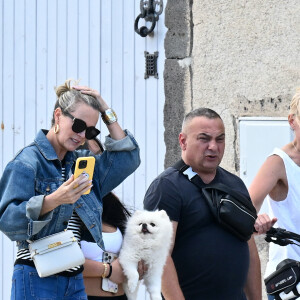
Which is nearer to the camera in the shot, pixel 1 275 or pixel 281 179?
pixel 281 179

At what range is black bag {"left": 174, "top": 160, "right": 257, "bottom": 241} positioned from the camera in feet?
13.9

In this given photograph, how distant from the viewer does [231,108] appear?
625 centimetres

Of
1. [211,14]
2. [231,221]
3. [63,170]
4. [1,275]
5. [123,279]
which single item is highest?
[211,14]

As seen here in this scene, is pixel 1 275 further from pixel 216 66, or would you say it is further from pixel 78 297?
pixel 78 297

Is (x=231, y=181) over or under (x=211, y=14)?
under

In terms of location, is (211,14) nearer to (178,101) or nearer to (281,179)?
(178,101)

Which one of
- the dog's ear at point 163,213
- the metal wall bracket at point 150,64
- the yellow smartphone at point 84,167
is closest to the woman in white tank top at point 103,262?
the dog's ear at point 163,213

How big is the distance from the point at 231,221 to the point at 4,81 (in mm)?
3130

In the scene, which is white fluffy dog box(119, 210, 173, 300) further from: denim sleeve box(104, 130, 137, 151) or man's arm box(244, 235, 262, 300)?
man's arm box(244, 235, 262, 300)

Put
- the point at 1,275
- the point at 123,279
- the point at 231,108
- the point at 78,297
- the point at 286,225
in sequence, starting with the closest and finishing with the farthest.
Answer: the point at 78,297, the point at 123,279, the point at 286,225, the point at 231,108, the point at 1,275

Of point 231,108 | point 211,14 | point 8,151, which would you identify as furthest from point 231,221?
point 8,151

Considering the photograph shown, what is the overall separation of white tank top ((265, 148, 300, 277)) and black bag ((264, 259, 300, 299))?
0.17m

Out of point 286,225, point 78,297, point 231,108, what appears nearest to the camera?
point 78,297

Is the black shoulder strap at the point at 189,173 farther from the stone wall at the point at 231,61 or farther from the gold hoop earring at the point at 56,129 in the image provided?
the stone wall at the point at 231,61
